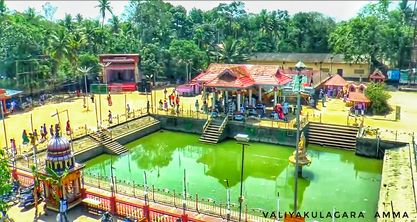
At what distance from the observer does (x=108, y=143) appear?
25406 mm

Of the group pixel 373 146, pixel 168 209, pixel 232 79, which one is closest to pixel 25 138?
pixel 168 209

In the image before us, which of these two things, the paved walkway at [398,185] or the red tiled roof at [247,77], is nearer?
the paved walkway at [398,185]

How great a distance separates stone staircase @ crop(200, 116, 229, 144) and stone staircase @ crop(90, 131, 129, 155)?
546 cm

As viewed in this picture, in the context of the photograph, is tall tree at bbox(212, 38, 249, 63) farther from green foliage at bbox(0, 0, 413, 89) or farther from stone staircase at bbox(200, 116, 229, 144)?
stone staircase at bbox(200, 116, 229, 144)

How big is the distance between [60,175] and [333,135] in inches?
707

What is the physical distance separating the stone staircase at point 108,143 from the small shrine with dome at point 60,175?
A: 30.3ft

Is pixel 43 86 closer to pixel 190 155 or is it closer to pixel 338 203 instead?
pixel 190 155

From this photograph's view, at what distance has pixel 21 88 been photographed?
36281mm

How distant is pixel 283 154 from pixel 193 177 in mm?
6719

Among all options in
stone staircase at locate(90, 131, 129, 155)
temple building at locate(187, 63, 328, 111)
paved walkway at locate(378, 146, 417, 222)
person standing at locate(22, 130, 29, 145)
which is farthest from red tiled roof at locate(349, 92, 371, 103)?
person standing at locate(22, 130, 29, 145)

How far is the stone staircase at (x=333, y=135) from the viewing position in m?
25.9

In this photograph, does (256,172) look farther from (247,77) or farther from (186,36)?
(186,36)

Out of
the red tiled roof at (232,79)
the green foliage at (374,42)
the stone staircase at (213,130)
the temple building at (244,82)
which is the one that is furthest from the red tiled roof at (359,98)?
the green foliage at (374,42)

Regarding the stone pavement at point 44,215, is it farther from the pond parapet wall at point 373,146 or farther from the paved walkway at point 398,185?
the pond parapet wall at point 373,146
